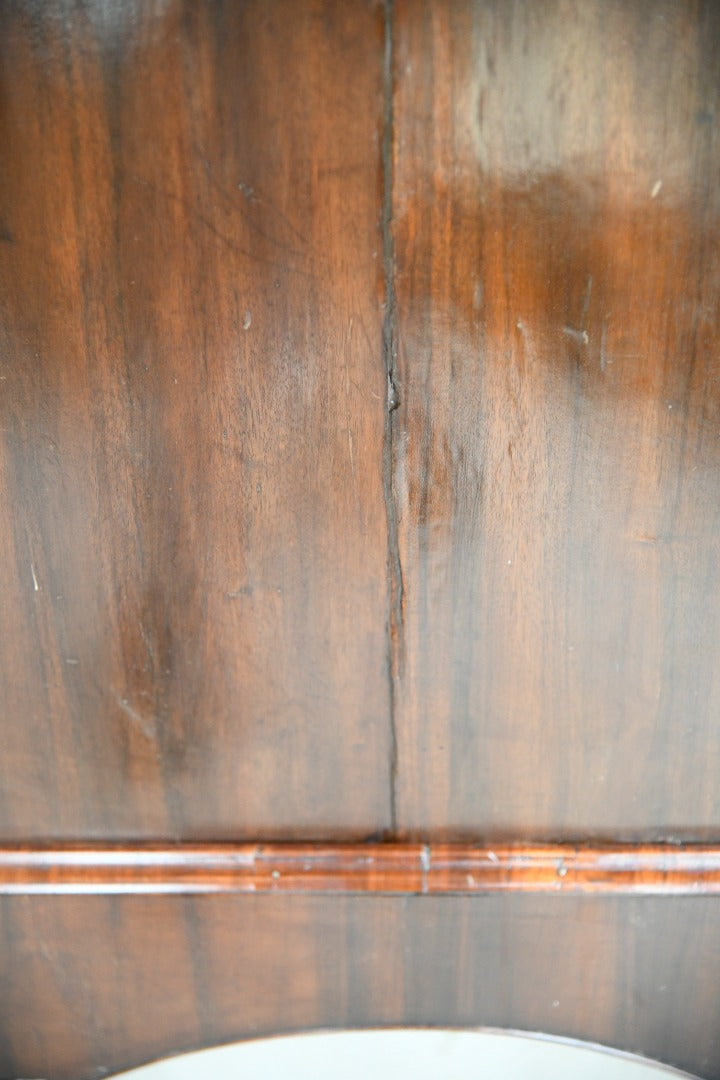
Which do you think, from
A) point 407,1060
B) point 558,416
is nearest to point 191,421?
point 558,416

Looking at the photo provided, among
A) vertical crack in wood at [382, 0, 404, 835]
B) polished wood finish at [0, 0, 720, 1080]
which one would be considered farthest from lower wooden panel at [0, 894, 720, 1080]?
vertical crack in wood at [382, 0, 404, 835]

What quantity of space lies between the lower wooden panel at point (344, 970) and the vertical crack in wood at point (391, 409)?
0.13 m

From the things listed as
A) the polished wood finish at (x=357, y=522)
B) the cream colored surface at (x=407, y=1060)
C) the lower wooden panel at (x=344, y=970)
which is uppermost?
the polished wood finish at (x=357, y=522)

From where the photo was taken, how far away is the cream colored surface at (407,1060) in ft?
2.81

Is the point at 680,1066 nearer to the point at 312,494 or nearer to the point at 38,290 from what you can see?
the point at 312,494

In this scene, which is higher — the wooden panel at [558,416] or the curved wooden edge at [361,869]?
the wooden panel at [558,416]

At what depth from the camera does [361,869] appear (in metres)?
0.79

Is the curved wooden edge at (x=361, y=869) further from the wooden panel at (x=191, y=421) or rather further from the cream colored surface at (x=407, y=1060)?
the cream colored surface at (x=407, y=1060)

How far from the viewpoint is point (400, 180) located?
63cm

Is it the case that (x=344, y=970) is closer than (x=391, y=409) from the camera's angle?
No

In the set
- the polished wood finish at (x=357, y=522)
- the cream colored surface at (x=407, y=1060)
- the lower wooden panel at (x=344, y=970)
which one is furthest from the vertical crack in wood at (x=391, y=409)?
the cream colored surface at (x=407, y=1060)

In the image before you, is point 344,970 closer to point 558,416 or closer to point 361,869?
point 361,869

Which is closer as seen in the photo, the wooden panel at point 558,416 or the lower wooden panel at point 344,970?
the wooden panel at point 558,416

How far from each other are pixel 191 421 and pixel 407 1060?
68 centimetres
